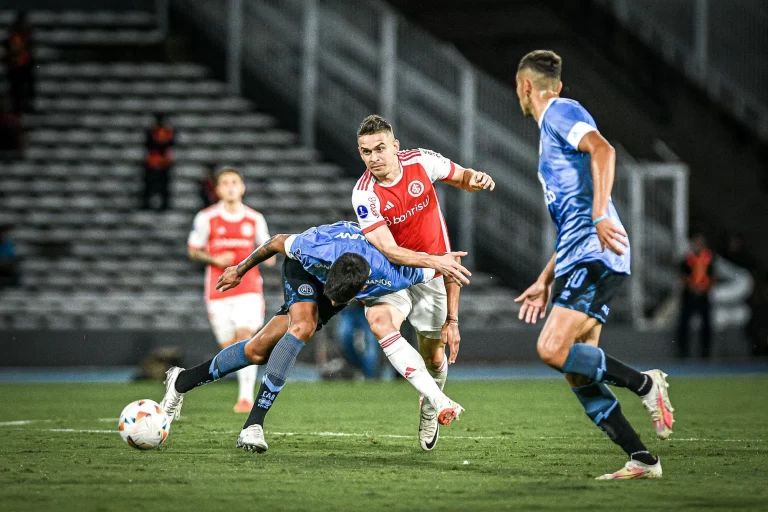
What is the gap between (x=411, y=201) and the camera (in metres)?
8.00

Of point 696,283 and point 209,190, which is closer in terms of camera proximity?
point 696,283

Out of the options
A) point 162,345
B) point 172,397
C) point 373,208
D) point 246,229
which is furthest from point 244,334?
point 162,345

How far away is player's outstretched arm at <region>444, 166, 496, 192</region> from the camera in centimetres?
800

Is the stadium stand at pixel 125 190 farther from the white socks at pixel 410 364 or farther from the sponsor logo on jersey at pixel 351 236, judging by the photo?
the white socks at pixel 410 364

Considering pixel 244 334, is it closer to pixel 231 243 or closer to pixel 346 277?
pixel 231 243

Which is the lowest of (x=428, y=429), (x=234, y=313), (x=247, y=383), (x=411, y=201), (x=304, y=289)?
(x=247, y=383)

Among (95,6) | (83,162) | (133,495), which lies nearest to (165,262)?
(83,162)

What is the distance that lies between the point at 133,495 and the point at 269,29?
19399 mm

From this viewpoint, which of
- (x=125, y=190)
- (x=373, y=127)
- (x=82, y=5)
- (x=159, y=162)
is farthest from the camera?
(x=82, y=5)

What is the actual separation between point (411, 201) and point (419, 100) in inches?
570

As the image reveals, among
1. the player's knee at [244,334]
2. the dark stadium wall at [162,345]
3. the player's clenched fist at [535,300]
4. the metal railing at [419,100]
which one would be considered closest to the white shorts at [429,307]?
the player's clenched fist at [535,300]

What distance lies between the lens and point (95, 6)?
26.9m

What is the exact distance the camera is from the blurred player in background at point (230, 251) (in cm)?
1139

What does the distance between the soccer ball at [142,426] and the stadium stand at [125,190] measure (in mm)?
11251
